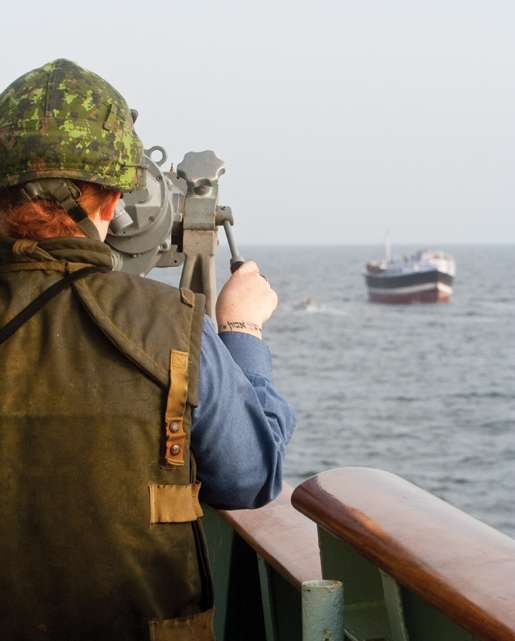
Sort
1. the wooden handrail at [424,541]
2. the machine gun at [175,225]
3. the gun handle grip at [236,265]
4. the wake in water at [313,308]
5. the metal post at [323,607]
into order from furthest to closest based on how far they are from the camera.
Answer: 1. the wake in water at [313,308]
2. the machine gun at [175,225]
3. the gun handle grip at [236,265]
4. the metal post at [323,607]
5. the wooden handrail at [424,541]

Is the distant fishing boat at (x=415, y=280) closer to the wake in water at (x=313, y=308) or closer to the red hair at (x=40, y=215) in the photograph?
the wake in water at (x=313, y=308)

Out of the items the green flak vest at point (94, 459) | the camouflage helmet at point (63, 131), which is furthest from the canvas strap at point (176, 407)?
the camouflage helmet at point (63, 131)

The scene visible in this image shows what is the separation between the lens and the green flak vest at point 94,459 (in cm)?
243

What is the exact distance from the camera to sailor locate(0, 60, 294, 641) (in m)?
2.43

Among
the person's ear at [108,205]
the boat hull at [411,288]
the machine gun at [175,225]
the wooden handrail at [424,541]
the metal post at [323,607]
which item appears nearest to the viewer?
the wooden handrail at [424,541]

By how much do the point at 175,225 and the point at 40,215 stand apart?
128cm

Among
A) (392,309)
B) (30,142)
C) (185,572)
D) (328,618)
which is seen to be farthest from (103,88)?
(392,309)

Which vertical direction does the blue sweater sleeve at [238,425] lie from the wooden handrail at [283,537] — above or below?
above

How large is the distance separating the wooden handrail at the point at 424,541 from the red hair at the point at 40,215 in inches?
28.4

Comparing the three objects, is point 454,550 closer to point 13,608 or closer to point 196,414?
point 196,414

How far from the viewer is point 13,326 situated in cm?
246

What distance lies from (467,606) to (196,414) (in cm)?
53

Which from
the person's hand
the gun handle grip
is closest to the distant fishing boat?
the gun handle grip

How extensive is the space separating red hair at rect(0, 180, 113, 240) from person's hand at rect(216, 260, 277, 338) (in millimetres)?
325
